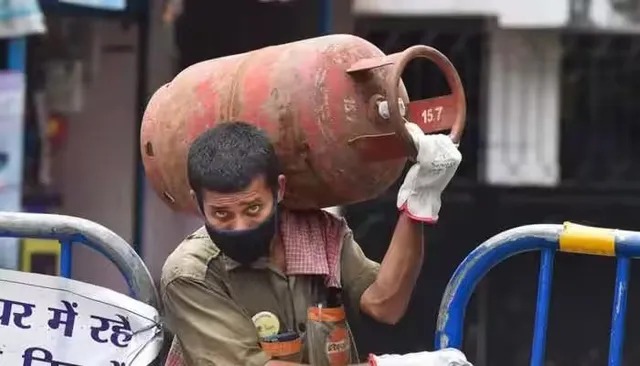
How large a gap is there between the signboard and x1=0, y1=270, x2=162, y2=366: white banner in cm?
257

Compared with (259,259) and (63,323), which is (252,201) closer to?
(259,259)

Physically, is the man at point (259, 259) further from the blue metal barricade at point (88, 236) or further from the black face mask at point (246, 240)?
the blue metal barricade at point (88, 236)

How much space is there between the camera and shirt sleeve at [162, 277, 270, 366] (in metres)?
2.63

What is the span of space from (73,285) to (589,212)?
4404 millimetres

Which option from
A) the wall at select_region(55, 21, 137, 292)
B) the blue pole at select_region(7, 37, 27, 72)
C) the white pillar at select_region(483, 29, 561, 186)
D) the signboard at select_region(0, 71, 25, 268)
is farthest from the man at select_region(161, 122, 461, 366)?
the wall at select_region(55, 21, 137, 292)

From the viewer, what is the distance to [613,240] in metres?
2.82

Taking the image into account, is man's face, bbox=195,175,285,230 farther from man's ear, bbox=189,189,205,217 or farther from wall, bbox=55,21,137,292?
wall, bbox=55,21,137,292

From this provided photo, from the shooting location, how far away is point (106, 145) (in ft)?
22.5

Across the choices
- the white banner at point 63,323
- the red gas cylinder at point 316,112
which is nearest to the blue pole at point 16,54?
the white banner at point 63,323

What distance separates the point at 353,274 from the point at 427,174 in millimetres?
433

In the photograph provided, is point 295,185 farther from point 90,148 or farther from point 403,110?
point 90,148

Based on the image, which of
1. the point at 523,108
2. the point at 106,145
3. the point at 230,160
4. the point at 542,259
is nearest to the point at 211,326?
the point at 230,160

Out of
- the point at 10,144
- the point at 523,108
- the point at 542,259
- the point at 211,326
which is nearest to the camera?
the point at 211,326

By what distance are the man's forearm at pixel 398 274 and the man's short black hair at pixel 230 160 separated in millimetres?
349
